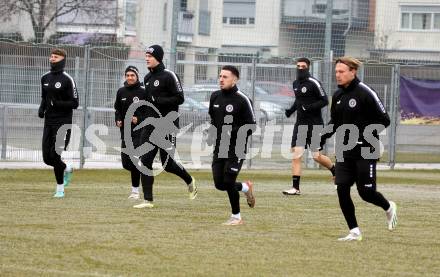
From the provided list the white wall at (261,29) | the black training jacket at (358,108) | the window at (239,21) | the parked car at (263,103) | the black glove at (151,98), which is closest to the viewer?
the black training jacket at (358,108)

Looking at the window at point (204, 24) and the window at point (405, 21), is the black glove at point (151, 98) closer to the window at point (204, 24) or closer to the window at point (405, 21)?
the window at point (204, 24)

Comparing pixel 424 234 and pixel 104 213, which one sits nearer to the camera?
pixel 424 234

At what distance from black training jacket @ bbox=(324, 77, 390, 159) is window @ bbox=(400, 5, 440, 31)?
4180 cm

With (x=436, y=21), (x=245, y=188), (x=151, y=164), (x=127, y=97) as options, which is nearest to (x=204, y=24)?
(x=436, y=21)

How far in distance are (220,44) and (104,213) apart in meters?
27.8

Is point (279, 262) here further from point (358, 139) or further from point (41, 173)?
point (41, 173)

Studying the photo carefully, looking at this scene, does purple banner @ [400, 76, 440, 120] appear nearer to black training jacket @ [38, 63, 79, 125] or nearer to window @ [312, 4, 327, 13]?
black training jacket @ [38, 63, 79, 125]

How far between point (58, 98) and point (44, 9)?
69.2 feet

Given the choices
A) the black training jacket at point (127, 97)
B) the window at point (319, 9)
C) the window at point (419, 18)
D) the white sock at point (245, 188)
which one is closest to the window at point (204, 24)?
A: the window at point (319, 9)

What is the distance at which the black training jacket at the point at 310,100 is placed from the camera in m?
17.8

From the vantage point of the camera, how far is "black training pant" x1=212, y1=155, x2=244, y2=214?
42.2 feet

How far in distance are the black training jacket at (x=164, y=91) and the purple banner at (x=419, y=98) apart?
12760 mm

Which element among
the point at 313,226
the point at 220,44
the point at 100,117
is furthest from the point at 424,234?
the point at 220,44

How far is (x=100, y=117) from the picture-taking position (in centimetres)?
2419
